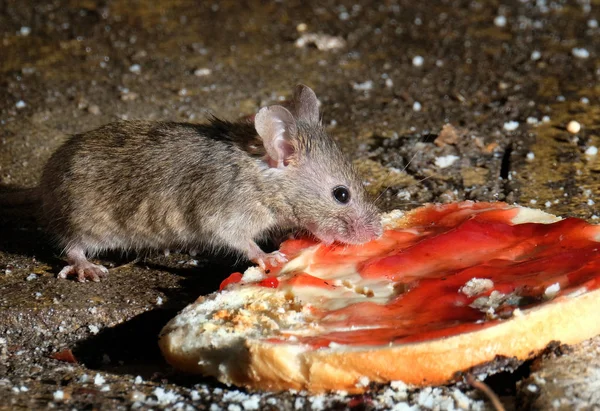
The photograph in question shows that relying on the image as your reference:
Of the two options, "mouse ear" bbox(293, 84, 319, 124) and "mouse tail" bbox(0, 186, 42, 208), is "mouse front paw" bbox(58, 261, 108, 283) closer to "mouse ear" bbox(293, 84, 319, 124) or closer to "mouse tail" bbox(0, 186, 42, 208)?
"mouse tail" bbox(0, 186, 42, 208)

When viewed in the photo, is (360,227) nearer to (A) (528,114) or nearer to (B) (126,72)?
(A) (528,114)

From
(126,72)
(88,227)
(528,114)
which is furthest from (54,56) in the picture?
(528,114)

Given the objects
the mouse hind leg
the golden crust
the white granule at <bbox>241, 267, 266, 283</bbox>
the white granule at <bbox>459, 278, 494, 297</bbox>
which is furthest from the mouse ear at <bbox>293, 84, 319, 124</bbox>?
the golden crust

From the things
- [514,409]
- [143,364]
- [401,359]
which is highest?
[401,359]

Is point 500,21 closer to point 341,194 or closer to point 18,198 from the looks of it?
point 341,194

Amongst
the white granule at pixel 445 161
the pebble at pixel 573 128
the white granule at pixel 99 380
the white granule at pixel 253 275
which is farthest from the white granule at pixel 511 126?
the white granule at pixel 99 380
